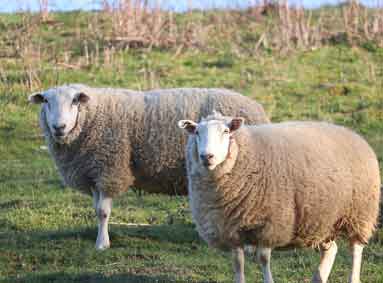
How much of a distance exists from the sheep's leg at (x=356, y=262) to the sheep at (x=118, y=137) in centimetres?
199

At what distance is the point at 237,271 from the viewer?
20.8 ft

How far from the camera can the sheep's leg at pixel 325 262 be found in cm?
677

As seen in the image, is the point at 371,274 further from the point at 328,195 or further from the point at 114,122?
the point at 114,122

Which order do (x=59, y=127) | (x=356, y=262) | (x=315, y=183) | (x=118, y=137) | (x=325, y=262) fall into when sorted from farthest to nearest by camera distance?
(x=118, y=137) < (x=59, y=127) < (x=325, y=262) < (x=356, y=262) < (x=315, y=183)

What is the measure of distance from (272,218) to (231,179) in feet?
1.25

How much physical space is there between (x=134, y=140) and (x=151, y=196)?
1786 millimetres

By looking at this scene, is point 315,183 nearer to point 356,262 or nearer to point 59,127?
point 356,262

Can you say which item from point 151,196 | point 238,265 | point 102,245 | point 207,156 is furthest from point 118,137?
point 207,156

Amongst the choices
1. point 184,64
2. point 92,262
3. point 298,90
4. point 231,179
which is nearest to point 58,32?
point 184,64

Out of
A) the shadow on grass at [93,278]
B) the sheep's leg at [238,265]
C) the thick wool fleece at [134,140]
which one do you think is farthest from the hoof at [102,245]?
the sheep's leg at [238,265]

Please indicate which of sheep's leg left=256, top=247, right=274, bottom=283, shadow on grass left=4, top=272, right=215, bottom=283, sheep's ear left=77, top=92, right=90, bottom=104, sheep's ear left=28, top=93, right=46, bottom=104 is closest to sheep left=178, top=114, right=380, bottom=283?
sheep's leg left=256, top=247, right=274, bottom=283

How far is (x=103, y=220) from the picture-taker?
26.8ft

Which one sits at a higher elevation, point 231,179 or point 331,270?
point 231,179

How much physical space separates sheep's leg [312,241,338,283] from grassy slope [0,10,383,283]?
0.68ft
